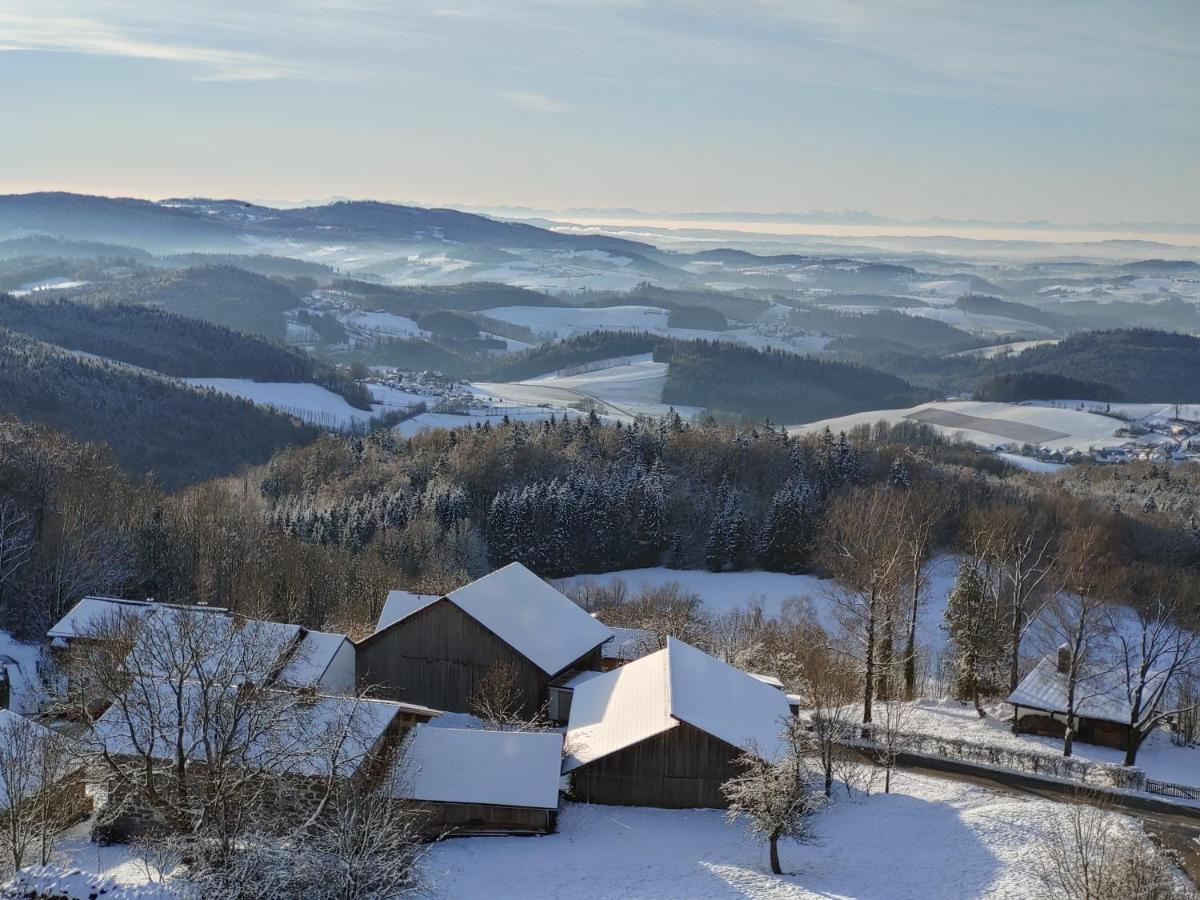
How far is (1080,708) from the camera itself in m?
39.8

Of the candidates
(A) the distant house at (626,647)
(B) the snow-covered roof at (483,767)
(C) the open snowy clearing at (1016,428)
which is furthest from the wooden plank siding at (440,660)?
(C) the open snowy clearing at (1016,428)

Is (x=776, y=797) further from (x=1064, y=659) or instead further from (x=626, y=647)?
(x=626, y=647)

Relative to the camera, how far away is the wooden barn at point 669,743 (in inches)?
1313

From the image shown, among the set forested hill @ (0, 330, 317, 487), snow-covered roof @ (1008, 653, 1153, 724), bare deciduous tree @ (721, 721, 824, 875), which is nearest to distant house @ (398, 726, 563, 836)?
bare deciduous tree @ (721, 721, 824, 875)

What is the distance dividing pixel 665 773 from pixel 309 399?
162 m

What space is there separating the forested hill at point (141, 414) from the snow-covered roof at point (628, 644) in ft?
279

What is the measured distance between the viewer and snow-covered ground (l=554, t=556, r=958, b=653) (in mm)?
70438

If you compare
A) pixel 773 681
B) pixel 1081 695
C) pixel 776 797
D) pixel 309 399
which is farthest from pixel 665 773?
pixel 309 399

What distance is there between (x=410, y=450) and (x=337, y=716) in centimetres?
7612

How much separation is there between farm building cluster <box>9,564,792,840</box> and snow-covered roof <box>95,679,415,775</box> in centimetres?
10

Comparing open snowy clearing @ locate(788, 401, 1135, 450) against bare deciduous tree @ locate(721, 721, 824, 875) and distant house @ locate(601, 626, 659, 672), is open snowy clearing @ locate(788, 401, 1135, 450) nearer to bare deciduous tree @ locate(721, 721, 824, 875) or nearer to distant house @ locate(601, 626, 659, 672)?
distant house @ locate(601, 626, 659, 672)

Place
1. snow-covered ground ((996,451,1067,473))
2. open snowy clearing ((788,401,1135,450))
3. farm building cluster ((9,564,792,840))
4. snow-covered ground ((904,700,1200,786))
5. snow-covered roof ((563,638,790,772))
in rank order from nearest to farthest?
1. farm building cluster ((9,564,792,840))
2. snow-covered roof ((563,638,790,772))
3. snow-covered ground ((904,700,1200,786))
4. snow-covered ground ((996,451,1067,473))
5. open snowy clearing ((788,401,1135,450))

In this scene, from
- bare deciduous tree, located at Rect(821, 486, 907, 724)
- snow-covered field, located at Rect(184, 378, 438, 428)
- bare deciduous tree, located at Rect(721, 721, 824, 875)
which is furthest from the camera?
snow-covered field, located at Rect(184, 378, 438, 428)

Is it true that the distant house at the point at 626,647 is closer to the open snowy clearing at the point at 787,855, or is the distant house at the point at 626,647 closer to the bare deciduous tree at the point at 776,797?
the open snowy clearing at the point at 787,855
